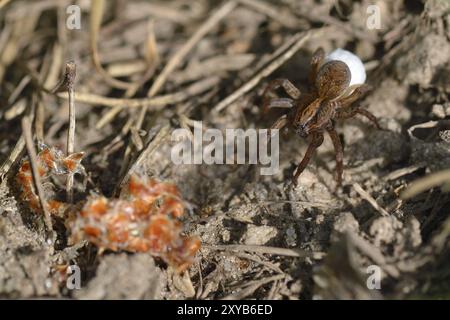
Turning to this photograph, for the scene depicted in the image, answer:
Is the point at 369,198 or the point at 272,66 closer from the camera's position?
the point at 369,198

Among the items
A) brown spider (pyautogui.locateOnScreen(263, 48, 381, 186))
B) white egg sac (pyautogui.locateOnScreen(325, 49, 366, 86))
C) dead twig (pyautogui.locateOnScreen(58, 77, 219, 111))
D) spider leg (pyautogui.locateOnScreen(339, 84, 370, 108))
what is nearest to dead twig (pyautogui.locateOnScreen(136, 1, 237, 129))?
dead twig (pyautogui.locateOnScreen(58, 77, 219, 111))

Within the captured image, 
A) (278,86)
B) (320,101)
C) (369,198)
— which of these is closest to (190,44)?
(278,86)

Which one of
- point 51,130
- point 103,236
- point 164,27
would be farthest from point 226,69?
point 103,236

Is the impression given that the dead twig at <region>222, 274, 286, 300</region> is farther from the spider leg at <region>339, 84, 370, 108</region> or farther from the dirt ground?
the spider leg at <region>339, 84, 370, 108</region>

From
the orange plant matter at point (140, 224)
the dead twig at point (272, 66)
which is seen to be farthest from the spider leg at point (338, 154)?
the orange plant matter at point (140, 224)

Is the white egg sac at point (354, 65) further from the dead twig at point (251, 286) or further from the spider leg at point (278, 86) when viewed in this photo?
the dead twig at point (251, 286)

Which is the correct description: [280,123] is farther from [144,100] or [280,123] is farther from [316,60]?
[144,100]
